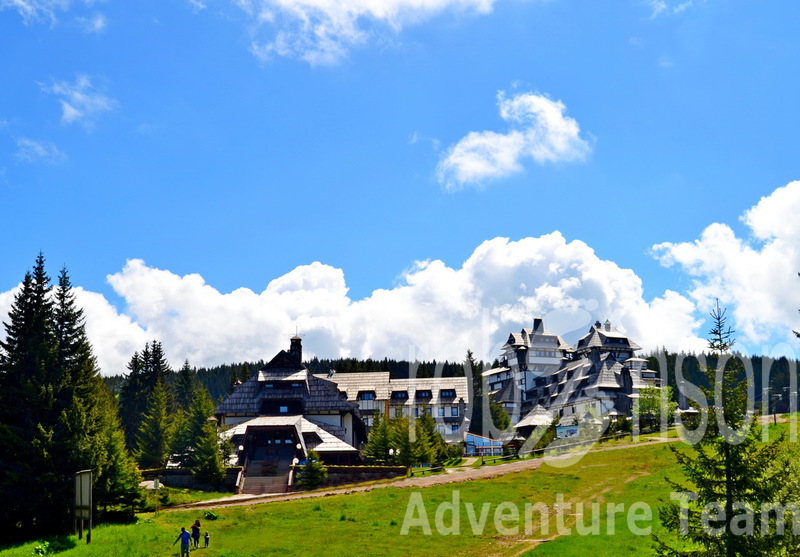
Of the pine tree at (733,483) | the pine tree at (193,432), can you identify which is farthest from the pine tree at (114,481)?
the pine tree at (733,483)

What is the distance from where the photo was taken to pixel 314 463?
61.3m

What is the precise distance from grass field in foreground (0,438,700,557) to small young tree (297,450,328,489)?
779cm

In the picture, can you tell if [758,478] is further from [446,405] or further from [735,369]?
[446,405]

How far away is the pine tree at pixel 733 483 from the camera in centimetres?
2386

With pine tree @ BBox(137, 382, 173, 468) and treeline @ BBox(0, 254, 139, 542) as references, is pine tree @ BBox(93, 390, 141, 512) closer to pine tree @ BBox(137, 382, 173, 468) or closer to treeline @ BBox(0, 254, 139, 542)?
treeline @ BBox(0, 254, 139, 542)

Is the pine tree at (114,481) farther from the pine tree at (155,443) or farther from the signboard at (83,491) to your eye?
the pine tree at (155,443)

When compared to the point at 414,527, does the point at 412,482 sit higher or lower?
lower

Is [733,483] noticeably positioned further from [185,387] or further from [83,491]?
[185,387]

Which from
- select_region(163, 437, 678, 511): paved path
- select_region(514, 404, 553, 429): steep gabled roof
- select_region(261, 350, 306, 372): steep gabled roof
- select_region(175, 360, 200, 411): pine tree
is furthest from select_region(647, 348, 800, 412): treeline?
select_region(175, 360, 200, 411): pine tree

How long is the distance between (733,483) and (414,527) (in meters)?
21.9

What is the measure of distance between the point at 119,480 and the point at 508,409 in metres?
94.2

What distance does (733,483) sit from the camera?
24297mm

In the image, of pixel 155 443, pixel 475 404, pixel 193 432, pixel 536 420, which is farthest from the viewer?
pixel 475 404

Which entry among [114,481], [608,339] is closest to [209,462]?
[114,481]
